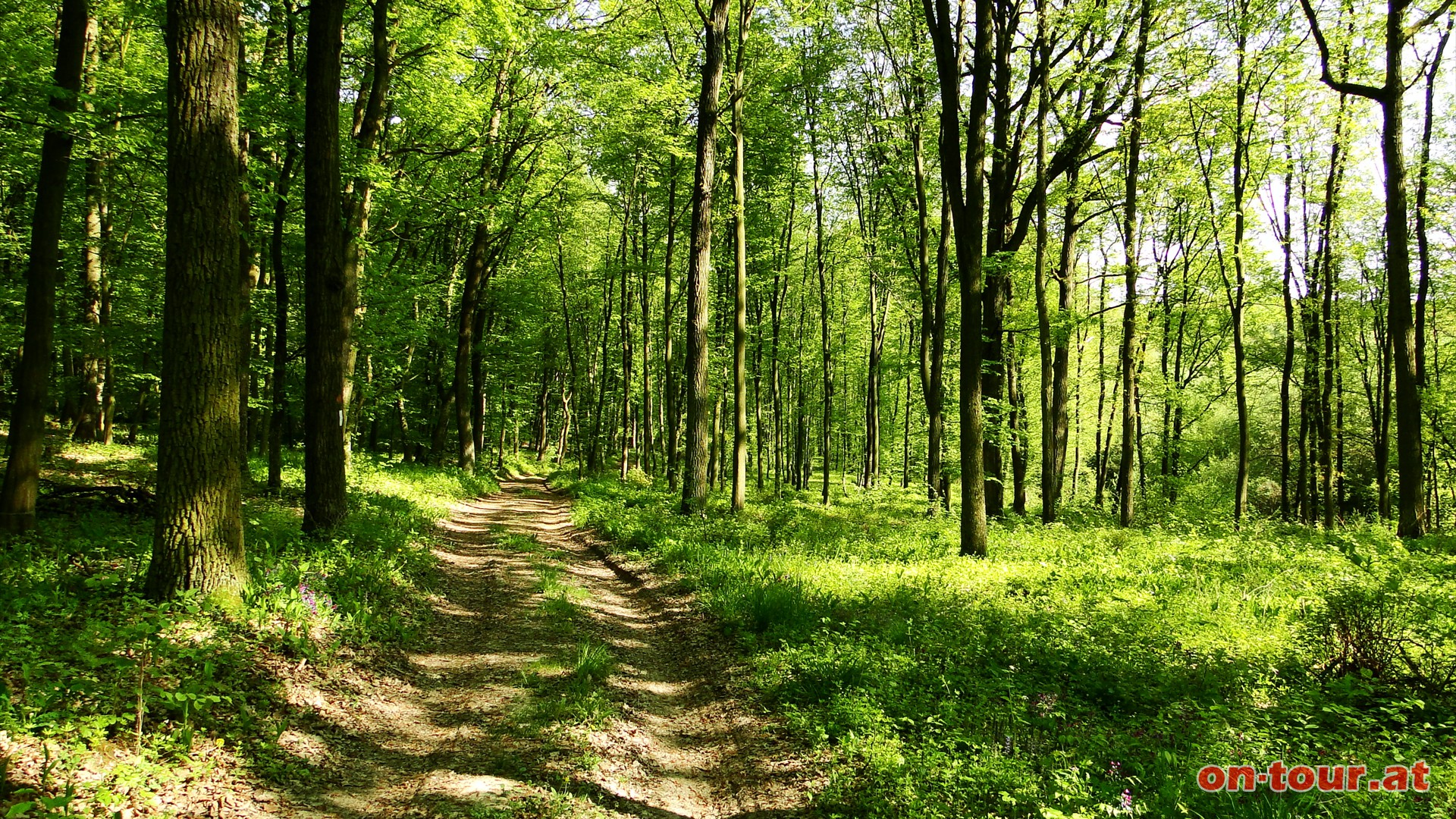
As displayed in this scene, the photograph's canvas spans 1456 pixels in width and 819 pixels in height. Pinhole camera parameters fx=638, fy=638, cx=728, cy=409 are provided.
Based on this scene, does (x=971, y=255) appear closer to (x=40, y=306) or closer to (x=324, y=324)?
(x=324, y=324)

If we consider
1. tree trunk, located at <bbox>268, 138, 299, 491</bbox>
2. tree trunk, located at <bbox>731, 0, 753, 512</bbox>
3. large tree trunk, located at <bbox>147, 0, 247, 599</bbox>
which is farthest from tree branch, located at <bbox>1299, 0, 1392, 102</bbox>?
tree trunk, located at <bbox>268, 138, 299, 491</bbox>

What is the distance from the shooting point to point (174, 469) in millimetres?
5285

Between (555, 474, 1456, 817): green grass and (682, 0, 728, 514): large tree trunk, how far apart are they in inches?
134

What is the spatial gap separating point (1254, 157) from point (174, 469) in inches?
1057

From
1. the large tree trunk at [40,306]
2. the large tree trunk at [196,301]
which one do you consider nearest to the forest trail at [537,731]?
the large tree trunk at [196,301]

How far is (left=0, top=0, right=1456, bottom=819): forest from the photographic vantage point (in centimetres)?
438

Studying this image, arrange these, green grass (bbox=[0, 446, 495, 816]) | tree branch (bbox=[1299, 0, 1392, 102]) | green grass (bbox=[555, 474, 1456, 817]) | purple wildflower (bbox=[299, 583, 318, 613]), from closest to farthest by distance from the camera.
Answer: green grass (bbox=[0, 446, 495, 816]) < green grass (bbox=[555, 474, 1456, 817]) < purple wildflower (bbox=[299, 583, 318, 613]) < tree branch (bbox=[1299, 0, 1392, 102])

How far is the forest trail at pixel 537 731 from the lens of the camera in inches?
166

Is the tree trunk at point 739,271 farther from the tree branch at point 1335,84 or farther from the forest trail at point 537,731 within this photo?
the tree branch at point 1335,84

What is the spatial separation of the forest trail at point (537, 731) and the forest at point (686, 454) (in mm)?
51

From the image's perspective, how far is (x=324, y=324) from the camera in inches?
369

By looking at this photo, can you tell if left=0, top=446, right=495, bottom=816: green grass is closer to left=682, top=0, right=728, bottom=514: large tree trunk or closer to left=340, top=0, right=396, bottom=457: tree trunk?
left=340, top=0, right=396, bottom=457: tree trunk

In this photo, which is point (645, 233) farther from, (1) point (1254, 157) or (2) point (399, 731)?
(2) point (399, 731)

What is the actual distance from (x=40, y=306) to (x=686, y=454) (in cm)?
1037
